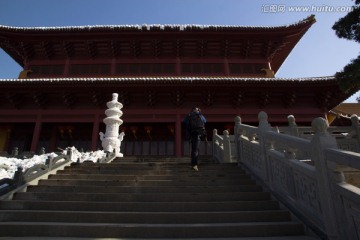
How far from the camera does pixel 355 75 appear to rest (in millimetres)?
6062

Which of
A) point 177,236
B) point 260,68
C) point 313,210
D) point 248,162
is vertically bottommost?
point 177,236

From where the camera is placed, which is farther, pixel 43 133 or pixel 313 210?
pixel 43 133

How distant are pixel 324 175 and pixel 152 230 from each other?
7.43 feet

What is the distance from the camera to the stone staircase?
10.8 feet

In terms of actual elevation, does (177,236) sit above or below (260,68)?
below

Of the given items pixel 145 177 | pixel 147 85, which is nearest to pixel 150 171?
pixel 145 177

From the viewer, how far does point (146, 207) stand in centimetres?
399

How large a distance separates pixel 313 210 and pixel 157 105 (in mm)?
9703

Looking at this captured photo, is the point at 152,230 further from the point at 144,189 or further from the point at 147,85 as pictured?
the point at 147,85

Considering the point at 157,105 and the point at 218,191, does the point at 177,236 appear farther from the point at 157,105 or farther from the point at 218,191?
the point at 157,105

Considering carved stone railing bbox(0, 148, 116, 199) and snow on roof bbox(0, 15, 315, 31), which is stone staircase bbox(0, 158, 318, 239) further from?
snow on roof bbox(0, 15, 315, 31)

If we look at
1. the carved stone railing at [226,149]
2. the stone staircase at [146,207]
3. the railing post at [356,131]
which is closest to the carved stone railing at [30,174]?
the stone staircase at [146,207]

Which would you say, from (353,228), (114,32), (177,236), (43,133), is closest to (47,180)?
(177,236)

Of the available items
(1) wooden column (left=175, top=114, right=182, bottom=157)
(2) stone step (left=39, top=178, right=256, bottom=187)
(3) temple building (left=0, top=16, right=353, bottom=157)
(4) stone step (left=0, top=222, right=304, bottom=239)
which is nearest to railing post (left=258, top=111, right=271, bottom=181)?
(2) stone step (left=39, top=178, right=256, bottom=187)
